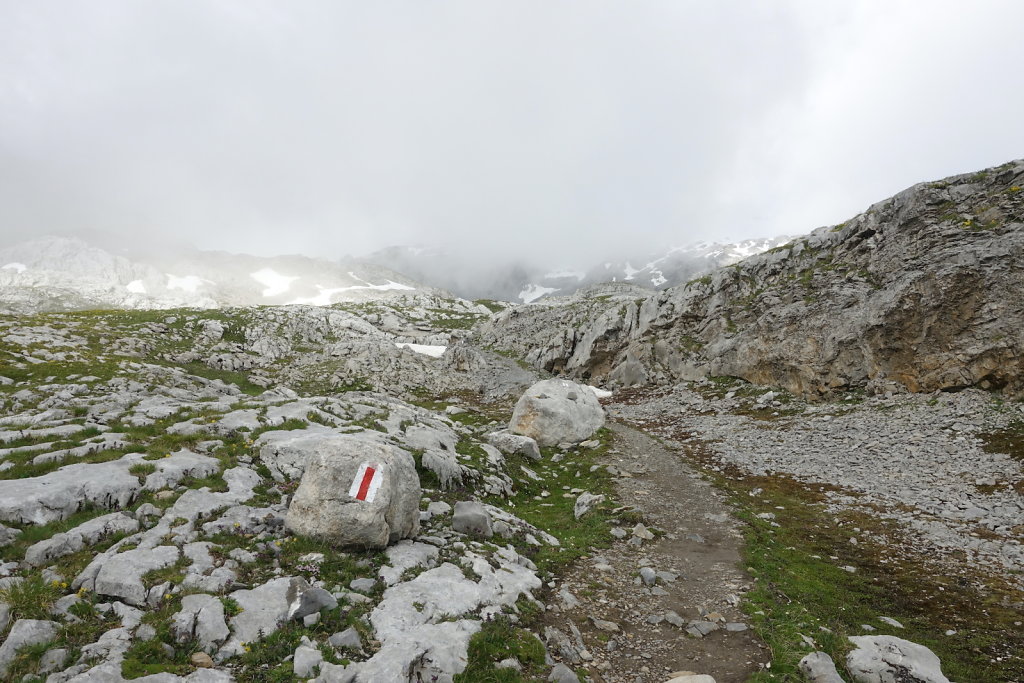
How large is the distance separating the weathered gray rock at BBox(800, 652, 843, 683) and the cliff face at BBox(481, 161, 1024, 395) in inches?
1240

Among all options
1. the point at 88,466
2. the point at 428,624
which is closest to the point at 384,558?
the point at 428,624

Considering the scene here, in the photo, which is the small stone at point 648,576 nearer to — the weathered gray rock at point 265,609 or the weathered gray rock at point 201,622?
the weathered gray rock at point 265,609

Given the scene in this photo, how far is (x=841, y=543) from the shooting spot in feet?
55.8

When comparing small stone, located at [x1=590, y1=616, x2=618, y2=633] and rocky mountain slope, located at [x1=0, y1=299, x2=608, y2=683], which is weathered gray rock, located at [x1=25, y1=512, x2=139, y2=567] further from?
small stone, located at [x1=590, y1=616, x2=618, y2=633]

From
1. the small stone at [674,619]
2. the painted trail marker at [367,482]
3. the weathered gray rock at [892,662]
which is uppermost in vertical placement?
the painted trail marker at [367,482]

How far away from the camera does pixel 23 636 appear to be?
7305mm

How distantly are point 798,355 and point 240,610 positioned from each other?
46.6m

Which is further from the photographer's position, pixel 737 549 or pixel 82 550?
pixel 737 549

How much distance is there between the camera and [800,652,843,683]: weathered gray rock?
9203 millimetres

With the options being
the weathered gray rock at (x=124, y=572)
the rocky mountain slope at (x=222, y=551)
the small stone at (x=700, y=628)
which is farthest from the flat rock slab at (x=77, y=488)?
the small stone at (x=700, y=628)

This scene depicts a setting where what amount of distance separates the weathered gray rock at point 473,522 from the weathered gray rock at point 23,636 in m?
10.3

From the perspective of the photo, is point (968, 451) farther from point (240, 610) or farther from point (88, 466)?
point (88, 466)

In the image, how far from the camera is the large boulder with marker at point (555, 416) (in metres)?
35.2

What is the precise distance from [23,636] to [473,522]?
11183mm
